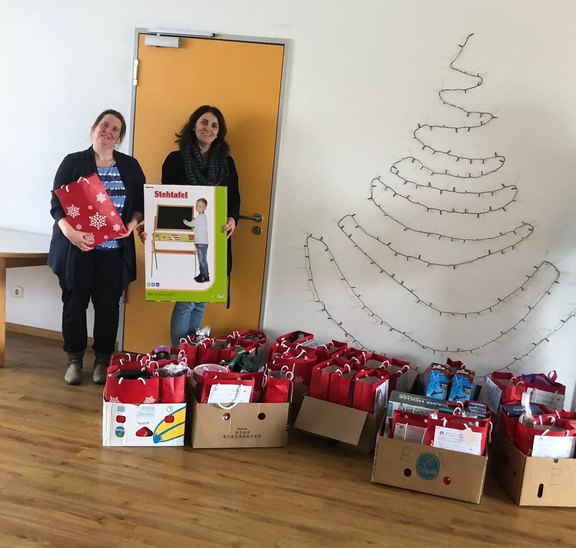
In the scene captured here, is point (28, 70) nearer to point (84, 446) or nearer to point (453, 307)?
point (84, 446)

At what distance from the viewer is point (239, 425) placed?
2639 millimetres

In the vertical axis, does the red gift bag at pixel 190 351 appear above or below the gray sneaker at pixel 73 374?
above

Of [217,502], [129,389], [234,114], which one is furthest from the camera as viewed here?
[234,114]

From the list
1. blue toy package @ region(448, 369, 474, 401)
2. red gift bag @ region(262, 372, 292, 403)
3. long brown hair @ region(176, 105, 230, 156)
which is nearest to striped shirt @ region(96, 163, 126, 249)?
long brown hair @ region(176, 105, 230, 156)

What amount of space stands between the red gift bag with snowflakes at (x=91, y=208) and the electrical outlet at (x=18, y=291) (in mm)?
1217

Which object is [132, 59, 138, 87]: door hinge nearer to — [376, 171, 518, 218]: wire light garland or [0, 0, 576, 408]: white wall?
[0, 0, 576, 408]: white wall

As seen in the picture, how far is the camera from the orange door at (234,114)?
3.35m

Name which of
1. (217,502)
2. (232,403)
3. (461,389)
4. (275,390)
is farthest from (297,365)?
(217,502)

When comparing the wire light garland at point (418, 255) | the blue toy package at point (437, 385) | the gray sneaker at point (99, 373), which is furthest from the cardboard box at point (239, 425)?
the wire light garland at point (418, 255)

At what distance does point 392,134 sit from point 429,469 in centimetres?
171

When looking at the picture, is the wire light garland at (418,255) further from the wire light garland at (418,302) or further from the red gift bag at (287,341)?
the red gift bag at (287,341)

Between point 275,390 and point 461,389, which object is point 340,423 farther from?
point 461,389

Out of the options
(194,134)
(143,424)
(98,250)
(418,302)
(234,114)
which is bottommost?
(143,424)

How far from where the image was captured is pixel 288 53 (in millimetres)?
3291
